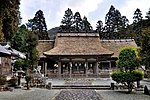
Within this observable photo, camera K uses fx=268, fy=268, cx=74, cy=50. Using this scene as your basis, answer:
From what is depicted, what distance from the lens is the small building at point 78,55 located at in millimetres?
33938

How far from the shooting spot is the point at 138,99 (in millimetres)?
13898

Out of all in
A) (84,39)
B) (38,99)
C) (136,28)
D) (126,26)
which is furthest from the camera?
(126,26)

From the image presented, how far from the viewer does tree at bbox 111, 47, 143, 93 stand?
707 inches

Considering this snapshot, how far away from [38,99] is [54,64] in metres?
27.0

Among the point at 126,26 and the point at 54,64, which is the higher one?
the point at 126,26

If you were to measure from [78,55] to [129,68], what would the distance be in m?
15.7

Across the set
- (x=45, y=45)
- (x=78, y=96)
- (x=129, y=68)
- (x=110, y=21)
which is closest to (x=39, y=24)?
(x=110, y=21)

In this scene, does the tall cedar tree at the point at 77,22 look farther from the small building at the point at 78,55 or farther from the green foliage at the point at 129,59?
the green foliage at the point at 129,59

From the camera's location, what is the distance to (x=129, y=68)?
18.7 meters

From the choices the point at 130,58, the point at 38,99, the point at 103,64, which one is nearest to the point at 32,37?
the point at 130,58

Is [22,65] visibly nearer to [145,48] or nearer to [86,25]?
[145,48]

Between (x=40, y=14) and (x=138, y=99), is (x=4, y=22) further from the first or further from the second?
(x=40, y=14)

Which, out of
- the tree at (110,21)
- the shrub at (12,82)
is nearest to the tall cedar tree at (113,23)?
the tree at (110,21)

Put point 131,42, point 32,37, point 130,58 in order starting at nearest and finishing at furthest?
point 130,58 < point 32,37 < point 131,42
